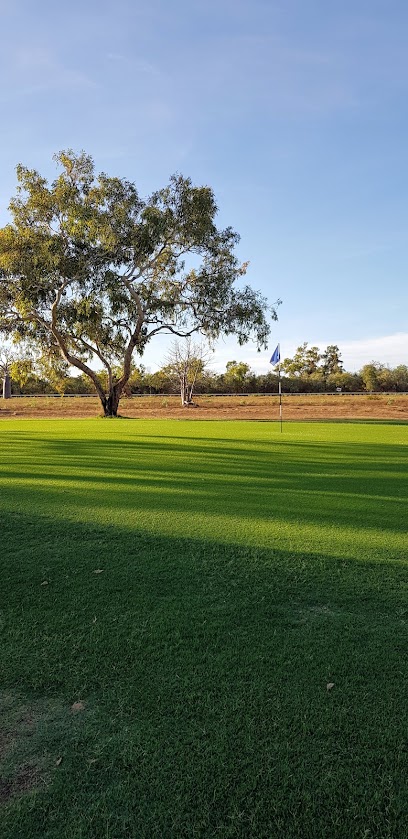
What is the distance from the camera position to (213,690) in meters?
2.72

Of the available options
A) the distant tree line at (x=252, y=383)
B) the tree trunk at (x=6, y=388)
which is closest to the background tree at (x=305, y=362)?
the distant tree line at (x=252, y=383)

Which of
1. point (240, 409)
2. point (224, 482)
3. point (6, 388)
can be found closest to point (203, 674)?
point (224, 482)

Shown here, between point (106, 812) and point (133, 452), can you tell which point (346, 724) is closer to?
→ point (106, 812)

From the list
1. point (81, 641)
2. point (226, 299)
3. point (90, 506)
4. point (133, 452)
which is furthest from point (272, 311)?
point (81, 641)

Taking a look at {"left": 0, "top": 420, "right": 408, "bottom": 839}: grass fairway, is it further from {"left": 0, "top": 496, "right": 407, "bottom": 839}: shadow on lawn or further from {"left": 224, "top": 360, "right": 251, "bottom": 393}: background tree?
{"left": 224, "top": 360, "right": 251, "bottom": 393}: background tree

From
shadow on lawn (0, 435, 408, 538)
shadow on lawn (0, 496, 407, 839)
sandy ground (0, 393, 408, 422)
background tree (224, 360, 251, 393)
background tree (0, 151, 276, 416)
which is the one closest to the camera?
shadow on lawn (0, 496, 407, 839)

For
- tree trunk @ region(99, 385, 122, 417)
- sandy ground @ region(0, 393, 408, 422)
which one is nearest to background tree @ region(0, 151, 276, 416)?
tree trunk @ region(99, 385, 122, 417)

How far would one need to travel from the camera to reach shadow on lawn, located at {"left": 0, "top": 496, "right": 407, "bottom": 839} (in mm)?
1995

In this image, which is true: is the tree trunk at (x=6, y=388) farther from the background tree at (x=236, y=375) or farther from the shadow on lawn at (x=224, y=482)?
the shadow on lawn at (x=224, y=482)

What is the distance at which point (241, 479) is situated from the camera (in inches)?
361

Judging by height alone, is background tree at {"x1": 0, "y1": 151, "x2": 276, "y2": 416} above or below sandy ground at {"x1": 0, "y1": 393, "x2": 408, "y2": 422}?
above

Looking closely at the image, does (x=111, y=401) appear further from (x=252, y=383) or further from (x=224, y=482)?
(x=252, y=383)

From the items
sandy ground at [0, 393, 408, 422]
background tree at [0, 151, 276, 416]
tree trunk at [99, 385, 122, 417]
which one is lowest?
sandy ground at [0, 393, 408, 422]

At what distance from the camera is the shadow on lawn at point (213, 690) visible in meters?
2.00
